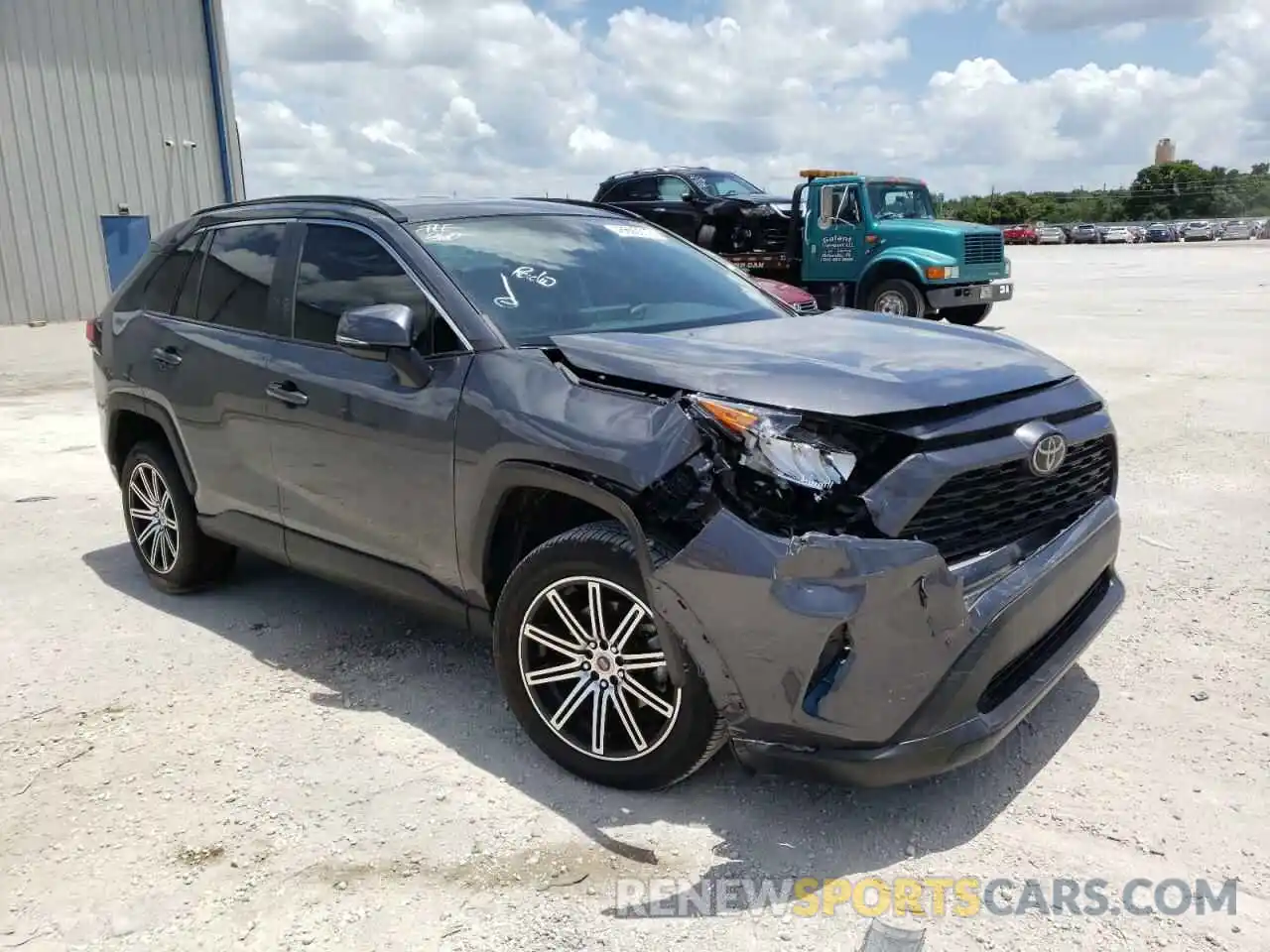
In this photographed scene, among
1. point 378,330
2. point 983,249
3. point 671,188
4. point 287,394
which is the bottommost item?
point 287,394

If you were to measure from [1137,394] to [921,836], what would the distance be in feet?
24.6

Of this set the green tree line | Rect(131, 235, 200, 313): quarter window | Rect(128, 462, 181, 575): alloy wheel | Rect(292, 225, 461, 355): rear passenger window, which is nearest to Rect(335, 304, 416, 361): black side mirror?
Rect(292, 225, 461, 355): rear passenger window

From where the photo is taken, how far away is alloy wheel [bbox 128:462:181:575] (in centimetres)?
493

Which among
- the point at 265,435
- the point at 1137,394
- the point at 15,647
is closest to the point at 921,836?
the point at 265,435

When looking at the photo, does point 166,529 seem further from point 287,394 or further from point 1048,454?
point 1048,454

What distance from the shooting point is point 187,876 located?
2807 millimetres

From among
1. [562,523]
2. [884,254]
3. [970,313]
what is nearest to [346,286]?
[562,523]

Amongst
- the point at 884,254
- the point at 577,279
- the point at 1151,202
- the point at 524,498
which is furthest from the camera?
the point at 1151,202

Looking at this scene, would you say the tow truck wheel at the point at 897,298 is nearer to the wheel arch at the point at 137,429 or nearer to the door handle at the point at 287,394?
the wheel arch at the point at 137,429

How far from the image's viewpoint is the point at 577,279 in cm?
388

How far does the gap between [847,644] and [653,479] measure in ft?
2.15

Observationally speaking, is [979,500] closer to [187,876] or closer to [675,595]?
[675,595]

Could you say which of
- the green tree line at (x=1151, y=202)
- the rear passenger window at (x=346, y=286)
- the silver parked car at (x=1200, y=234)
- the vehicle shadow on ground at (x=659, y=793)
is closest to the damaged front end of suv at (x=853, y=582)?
the vehicle shadow on ground at (x=659, y=793)

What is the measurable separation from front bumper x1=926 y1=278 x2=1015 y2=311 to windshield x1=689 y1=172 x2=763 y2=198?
3.66 meters
